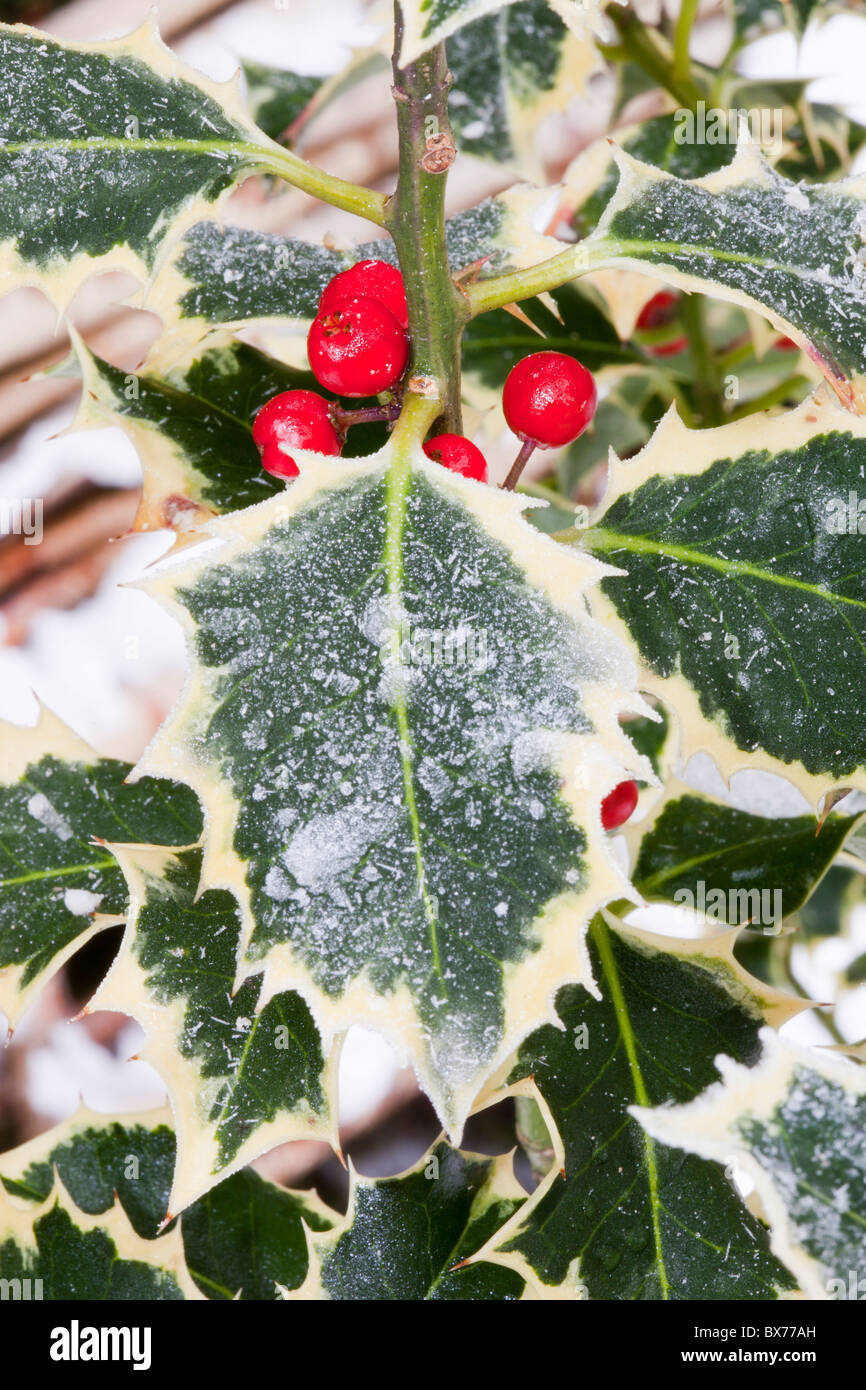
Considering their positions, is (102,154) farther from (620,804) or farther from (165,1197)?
(165,1197)

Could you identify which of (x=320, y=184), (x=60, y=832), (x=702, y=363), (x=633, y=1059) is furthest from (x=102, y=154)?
(x=702, y=363)

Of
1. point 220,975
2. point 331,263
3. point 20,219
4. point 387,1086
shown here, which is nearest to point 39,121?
point 20,219

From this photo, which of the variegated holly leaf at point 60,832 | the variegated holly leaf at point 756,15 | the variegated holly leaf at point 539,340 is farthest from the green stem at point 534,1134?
the variegated holly leaf at point 756,15

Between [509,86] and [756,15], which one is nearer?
[509,86]

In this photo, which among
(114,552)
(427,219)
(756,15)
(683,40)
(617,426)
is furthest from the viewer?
(114,552)

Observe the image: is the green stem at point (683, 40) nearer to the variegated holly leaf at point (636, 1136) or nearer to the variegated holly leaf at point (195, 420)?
the variegated holly leaf at point (195, 420)

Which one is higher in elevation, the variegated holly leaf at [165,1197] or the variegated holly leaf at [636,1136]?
the variegated holly leaf at [636,1136]

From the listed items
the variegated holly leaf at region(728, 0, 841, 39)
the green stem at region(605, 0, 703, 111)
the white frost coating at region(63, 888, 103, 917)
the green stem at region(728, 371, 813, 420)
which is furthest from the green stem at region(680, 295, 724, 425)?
the white frost coating at region(63, 888, 103, 917)
